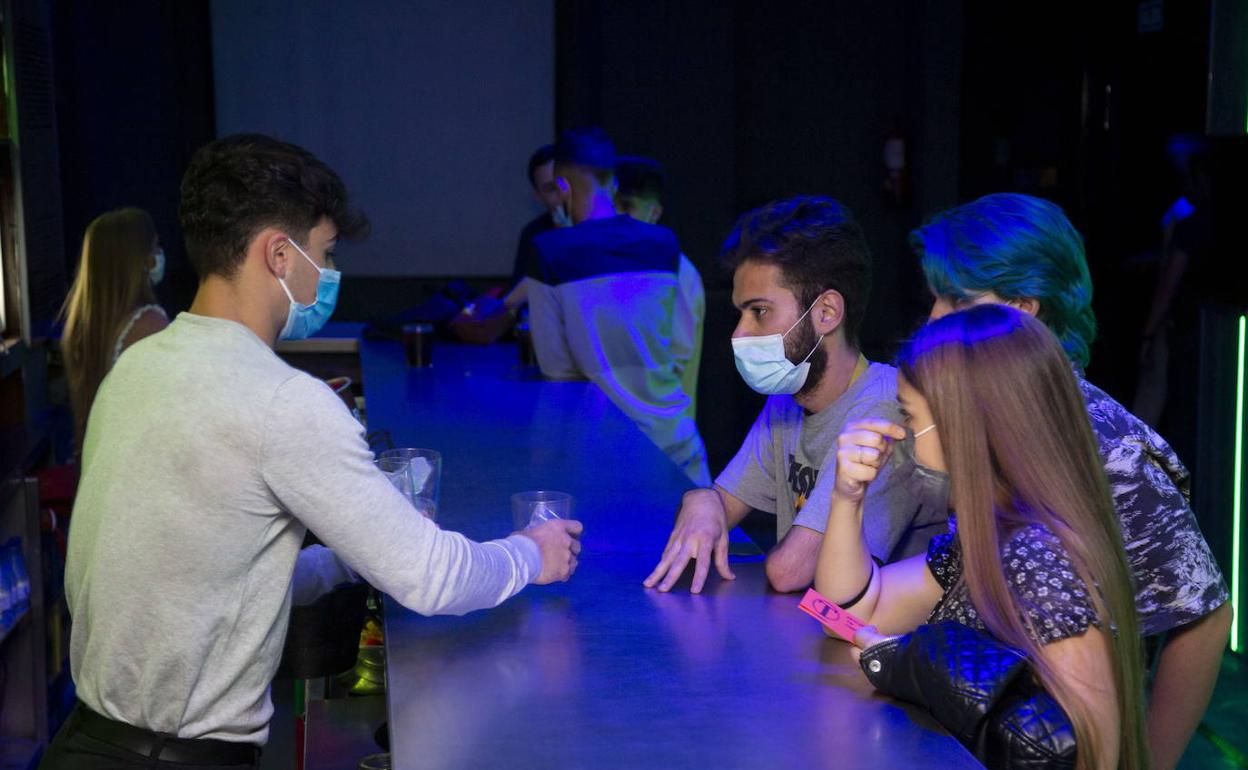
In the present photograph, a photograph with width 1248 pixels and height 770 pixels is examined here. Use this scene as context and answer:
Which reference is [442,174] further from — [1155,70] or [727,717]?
[727,717]

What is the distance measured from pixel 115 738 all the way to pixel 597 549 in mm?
864

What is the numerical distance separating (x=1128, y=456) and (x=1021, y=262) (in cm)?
37

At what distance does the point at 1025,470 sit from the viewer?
1.67 meters

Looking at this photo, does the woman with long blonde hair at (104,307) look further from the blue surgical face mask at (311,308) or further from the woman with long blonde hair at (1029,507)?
the woman with long blonde hair at (1029,507)

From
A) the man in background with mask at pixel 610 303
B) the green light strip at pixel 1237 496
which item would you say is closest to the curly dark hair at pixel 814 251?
the man in background with mask at pixel 610 303

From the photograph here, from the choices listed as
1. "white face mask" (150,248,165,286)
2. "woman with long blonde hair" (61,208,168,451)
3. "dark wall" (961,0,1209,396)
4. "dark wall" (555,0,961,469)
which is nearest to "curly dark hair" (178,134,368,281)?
"woman with long blonde hair" (61,208,168,451)

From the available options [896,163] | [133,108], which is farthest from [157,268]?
[896,163]

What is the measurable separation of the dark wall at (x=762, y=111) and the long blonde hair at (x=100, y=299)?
3255 millimetres

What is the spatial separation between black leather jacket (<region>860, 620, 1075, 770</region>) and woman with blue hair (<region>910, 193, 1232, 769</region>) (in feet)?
2.10

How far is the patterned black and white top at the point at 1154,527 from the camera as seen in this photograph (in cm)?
204

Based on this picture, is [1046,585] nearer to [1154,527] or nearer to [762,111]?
[1154,527]

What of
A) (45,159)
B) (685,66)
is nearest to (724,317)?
(685,66)

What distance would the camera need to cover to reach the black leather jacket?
1.42m

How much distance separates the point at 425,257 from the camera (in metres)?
6.73
